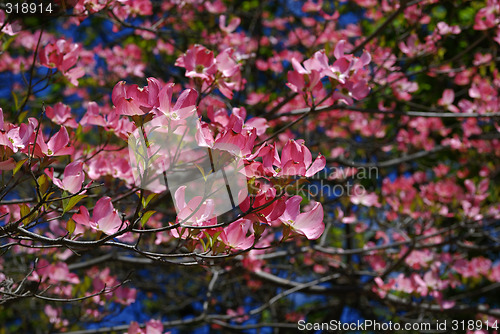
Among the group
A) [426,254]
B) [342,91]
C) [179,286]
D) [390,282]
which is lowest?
[179,286]

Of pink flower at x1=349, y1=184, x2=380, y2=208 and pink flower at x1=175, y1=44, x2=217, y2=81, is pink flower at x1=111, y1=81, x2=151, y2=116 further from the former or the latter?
pink flower at x1=349, y1=184, x2=380, y2=208

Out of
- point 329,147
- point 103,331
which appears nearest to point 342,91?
point 103,331

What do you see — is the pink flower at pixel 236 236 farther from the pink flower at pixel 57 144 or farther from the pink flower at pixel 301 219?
the pink flower at pixel 57 144

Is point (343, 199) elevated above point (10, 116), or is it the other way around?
point (10, 116)

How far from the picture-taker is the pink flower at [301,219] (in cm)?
83

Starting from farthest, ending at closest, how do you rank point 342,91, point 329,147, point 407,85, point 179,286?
point 329,147
point 179,286
point 407,85
point 342,91

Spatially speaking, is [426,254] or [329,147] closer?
[426,254]

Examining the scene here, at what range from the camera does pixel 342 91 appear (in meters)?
1.25

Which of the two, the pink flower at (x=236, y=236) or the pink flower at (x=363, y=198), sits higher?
the pink flower at (x=236, y=236)

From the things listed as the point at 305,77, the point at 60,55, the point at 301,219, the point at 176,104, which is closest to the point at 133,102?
the point at 176,104

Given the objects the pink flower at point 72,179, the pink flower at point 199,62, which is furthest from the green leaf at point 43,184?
the pink flower at point 199,62

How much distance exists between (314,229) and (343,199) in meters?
1.53

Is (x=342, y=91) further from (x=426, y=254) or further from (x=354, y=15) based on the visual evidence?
(x=354, y=15)

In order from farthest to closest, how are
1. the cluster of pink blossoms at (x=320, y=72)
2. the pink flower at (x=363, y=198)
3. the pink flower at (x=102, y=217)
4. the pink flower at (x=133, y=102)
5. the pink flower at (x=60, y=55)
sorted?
the pink flower at (x=363, y=198) → the pink flower at (x=60, y=55) → the cluster of pink blossoms at (x=320, y=72) → the pink flower at (x=102, y=217) → the pink flower at (x=133, y=102)
